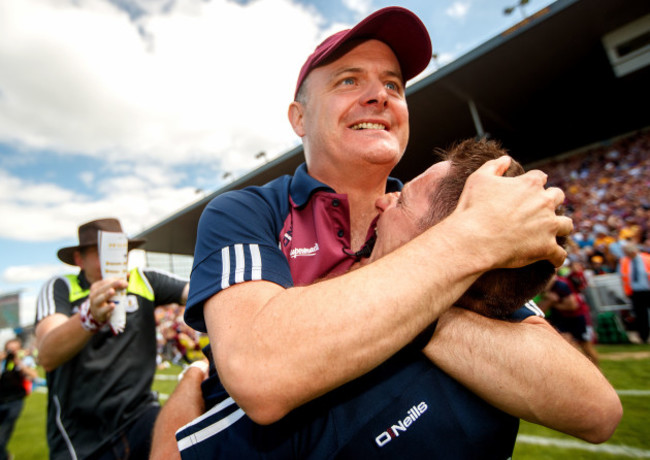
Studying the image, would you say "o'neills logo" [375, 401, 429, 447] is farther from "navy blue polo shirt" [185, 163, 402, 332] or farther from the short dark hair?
"navy blue polo shirt" [185, 163, 402, 332]

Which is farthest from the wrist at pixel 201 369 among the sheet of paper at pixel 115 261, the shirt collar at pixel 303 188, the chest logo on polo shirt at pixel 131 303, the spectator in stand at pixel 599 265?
the spectator in stand at pixel 599 265

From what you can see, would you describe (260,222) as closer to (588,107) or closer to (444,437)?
(444,437)

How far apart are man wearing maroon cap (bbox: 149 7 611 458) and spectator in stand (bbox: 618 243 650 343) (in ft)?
30.7

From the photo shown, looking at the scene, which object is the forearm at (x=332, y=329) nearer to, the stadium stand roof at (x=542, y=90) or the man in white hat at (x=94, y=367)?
the man in white hat at (x=94, y=367)

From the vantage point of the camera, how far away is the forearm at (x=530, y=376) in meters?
1.08

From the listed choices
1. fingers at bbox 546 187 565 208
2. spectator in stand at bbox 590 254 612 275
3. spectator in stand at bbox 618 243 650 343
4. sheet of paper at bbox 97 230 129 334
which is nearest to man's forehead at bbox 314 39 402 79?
fingers at bbox 546 187 565 208

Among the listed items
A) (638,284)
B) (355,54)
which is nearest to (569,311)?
(638,284)

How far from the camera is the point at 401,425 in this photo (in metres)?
1.07

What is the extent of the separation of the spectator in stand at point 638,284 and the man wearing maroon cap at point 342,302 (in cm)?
937

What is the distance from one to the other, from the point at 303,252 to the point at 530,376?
871 mm

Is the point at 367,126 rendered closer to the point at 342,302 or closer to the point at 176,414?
the point at 342,302

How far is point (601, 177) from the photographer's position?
710 inches

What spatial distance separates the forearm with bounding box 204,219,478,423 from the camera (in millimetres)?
857

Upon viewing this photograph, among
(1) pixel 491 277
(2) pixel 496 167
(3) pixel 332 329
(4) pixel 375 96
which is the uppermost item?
(4) pixel 375 96
